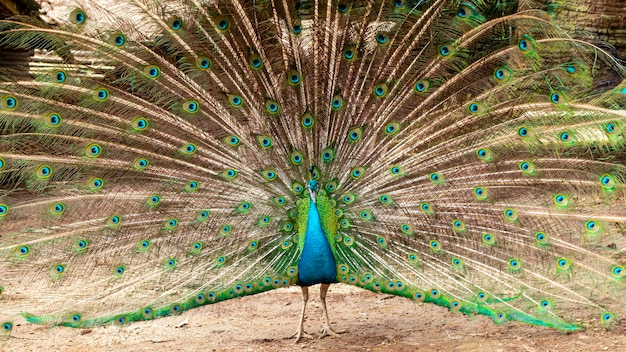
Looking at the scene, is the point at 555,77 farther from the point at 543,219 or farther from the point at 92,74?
the point at 92,74

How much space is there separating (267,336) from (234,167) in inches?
50.6

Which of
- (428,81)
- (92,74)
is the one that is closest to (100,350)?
(92,74)

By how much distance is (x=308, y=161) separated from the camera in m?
4.58

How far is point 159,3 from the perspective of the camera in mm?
4281

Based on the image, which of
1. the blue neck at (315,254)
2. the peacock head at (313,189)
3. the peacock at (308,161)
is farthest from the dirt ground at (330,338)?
the peacock head at (313,189)

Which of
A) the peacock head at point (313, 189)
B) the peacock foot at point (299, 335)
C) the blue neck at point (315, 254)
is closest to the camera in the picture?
the peacock head at point (313, 189)

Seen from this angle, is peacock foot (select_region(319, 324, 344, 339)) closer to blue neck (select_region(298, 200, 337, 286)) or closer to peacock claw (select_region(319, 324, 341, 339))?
peacock claw (select_region(319, 324, 341, 339))

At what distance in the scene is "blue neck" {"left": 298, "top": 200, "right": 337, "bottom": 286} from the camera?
174 inches

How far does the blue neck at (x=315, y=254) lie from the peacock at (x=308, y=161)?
0.01m

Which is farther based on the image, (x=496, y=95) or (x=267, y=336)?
(x=267, y=336)

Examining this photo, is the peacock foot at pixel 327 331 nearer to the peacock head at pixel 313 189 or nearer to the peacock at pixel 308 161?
the peacock at pixel 308 161

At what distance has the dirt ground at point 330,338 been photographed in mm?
4511

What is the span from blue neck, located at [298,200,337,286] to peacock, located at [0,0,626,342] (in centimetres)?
1

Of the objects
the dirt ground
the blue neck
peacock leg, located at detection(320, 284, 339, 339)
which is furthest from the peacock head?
the dirt ground
